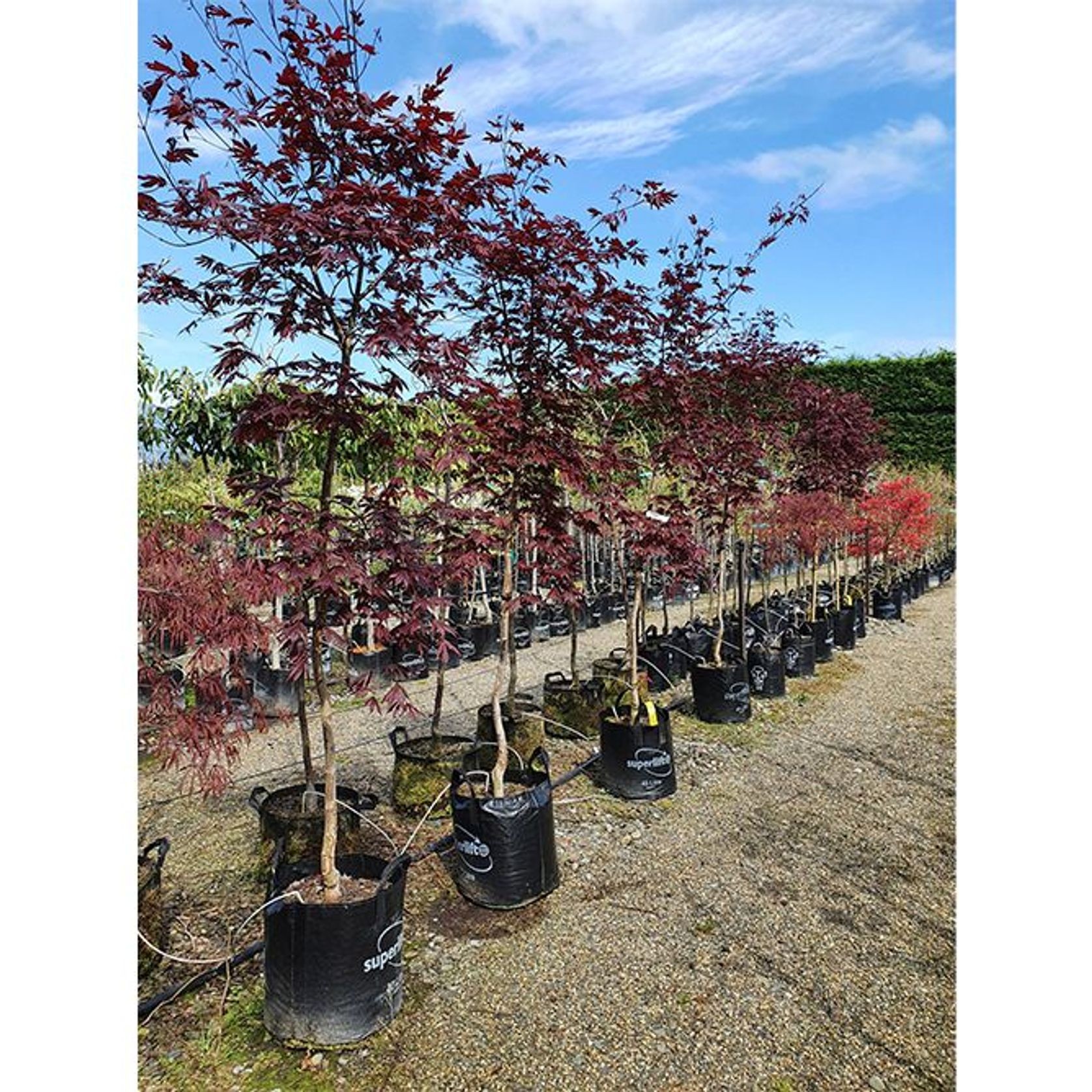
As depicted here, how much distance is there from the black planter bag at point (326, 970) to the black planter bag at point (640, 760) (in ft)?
5.23

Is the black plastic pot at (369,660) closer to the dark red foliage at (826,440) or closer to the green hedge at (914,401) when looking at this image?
Result: the dark red foliage at (826,440)

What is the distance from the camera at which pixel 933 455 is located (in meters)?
13.6

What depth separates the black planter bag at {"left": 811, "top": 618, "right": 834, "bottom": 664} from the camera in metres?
6.06

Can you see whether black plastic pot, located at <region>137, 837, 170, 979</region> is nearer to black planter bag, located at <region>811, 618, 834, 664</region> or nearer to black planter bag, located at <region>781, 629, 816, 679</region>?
black planter bag, located at <region>781, 629, 816, 679</region>

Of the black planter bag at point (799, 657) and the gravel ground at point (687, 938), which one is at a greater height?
the black planter bag at point (799, 657)

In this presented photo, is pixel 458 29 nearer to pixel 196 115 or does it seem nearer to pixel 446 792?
pixel 196 115

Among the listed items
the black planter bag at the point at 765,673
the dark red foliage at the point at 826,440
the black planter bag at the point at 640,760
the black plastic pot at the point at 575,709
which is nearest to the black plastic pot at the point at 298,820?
the black planter bag at the point at 640,760

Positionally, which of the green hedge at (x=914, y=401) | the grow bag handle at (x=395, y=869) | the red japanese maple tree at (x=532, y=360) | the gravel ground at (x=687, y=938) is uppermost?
the green hedge at (x=914, y=401)

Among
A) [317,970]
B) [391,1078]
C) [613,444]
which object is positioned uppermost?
[613,444]

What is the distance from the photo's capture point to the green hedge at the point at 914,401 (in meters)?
13.5

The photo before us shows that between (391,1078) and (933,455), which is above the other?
(933,455)
